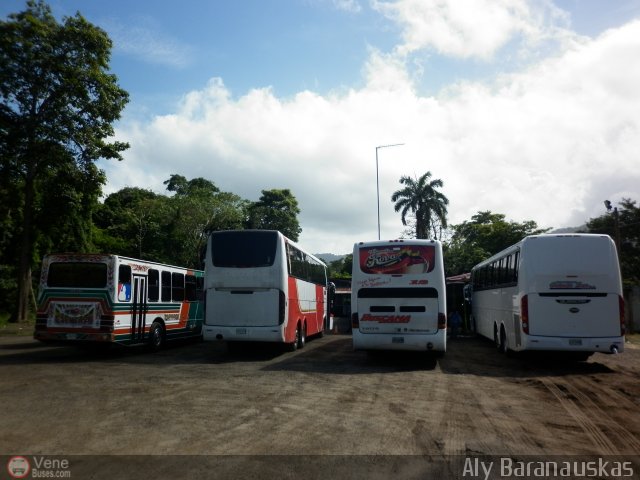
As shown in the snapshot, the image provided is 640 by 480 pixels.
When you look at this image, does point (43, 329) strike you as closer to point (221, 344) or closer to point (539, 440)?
Answer: point (221, 344)

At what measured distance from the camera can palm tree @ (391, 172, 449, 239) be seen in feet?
149

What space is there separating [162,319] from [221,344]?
3.50 m

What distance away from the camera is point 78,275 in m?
14.0

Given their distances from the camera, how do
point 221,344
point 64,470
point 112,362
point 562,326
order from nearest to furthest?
point 64,470 < point 562,326 < point 112,362 < point 221,344

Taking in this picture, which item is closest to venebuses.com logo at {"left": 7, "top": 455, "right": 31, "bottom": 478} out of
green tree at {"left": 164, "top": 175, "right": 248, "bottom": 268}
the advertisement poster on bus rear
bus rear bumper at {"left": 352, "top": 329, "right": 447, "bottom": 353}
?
bus rear bumper at {"left": 352, "top": 329, "right": 447, "bottom": 353}

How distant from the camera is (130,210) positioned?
4562 centimetres

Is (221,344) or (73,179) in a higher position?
(73,179)

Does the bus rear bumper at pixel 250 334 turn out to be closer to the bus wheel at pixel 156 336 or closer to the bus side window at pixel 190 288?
the bus wheel at pixel 156 336

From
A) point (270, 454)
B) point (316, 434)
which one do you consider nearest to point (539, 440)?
point (316, 434)

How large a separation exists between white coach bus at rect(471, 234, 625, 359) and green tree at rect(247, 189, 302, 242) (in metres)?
40.2

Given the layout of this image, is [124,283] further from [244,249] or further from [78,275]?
[244,249]

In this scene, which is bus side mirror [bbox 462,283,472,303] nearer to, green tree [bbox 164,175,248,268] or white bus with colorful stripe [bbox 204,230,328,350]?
white bus with colorful stripe [bbox 204,230,328,350]

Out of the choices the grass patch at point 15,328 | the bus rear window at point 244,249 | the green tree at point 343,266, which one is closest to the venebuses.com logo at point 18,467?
the bus rear window at point 244,249

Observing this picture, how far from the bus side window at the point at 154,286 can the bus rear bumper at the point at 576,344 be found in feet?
36.3
